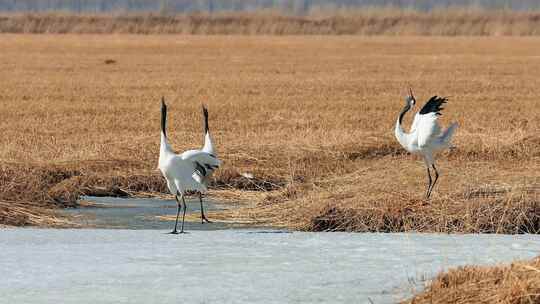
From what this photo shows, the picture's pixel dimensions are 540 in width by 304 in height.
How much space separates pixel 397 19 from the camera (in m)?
88.4

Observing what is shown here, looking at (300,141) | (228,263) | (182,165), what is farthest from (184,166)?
(300,141)

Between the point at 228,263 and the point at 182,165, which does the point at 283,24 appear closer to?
the point at 182,165

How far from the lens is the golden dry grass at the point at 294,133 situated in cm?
1039

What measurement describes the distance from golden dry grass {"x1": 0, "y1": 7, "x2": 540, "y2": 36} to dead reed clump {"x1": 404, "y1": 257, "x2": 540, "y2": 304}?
71.0m

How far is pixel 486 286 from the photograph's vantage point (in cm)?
661

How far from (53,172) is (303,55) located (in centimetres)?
3638

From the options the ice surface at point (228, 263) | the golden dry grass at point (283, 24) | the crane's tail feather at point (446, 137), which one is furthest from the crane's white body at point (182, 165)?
the golden dry grass at point (283, 24)

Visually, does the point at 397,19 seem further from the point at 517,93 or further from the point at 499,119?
the point at 499,119

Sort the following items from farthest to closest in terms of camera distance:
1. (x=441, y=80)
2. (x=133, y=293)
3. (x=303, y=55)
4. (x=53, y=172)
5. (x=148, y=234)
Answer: (x=303, y=55), (x=441, y=80), (x=53, y=172), (x=148, y=234), (x=133, y=293)

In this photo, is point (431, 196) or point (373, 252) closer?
point (373, 252)

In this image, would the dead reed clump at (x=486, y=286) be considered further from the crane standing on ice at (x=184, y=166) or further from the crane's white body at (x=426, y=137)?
the crane's white body at (x=426, y=137)

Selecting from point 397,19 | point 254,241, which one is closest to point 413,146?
point 254,241

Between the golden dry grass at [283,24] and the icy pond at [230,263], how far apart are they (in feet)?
227

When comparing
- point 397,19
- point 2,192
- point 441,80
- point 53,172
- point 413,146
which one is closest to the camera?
point 2,192
